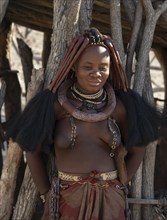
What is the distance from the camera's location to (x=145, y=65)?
362 cm

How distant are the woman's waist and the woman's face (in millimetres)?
405

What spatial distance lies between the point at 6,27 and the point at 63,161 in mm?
2011

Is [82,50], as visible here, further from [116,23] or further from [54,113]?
[116,23]

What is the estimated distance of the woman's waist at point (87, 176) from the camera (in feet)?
9.86

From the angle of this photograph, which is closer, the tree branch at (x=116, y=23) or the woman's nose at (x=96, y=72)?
the woman's nose at (x=96, y=72)

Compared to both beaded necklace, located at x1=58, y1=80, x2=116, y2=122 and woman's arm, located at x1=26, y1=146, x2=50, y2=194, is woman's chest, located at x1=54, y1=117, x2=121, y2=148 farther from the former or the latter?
woman's arm, located at x1=26, y1=146, x2=50, y2=194

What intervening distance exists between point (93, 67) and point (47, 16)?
5.32 feet

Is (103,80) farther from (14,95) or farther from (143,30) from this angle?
(14,95)

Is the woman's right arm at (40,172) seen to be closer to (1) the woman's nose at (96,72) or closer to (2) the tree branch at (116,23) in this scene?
(1) the woman's nose at (96,72)

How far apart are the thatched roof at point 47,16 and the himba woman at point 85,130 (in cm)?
94

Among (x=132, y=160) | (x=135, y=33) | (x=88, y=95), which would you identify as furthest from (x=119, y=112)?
(x=135, y=33)

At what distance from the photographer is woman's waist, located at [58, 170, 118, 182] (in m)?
3.01

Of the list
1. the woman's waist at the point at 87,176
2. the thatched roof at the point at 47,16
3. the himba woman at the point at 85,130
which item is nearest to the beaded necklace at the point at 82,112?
the himba woman at the point at 85,130

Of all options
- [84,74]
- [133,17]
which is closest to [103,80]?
[84,74]
